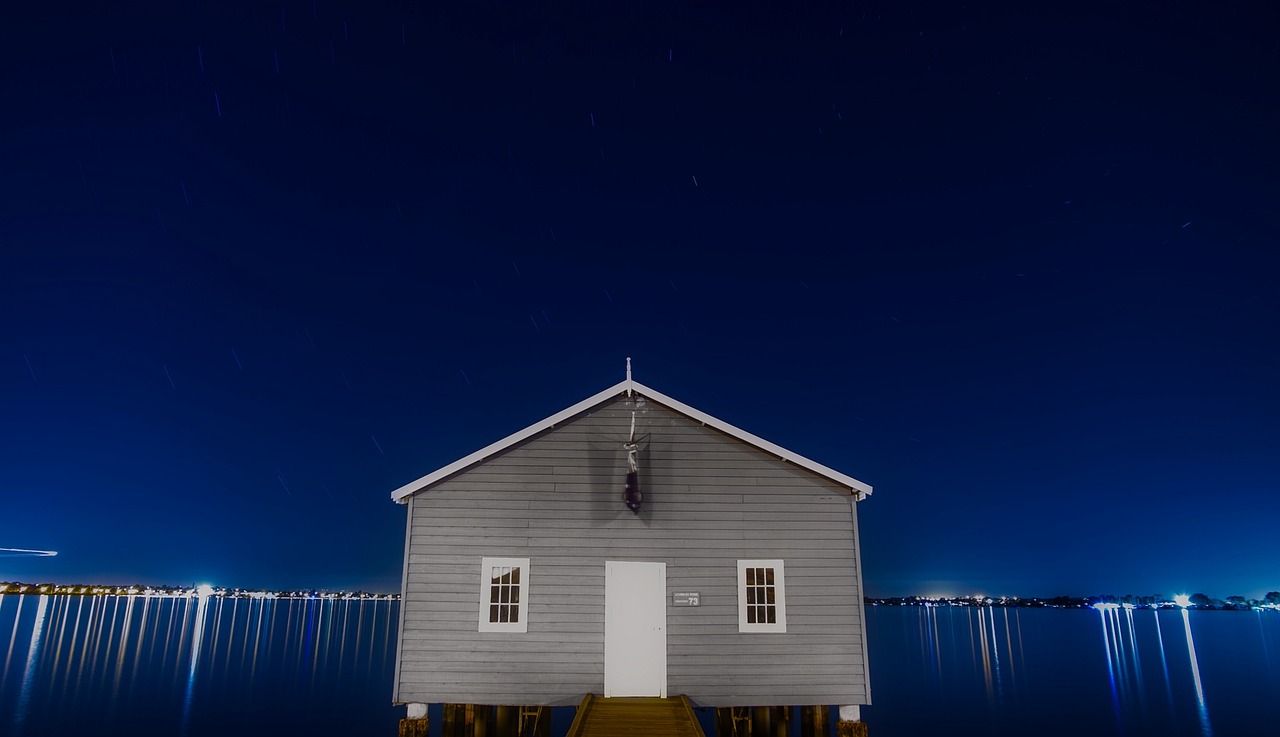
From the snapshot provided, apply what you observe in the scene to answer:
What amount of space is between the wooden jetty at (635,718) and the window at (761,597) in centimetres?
174

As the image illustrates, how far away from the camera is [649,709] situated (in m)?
12.8

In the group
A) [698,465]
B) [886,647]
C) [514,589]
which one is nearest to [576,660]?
[514,589]

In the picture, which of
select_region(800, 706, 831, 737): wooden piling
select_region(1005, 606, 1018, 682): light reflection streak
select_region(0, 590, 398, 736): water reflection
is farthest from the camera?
select_region(1005, 606, 1018, 682): light reflection streak

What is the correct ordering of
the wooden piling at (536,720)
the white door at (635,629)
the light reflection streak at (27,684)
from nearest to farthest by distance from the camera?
1. the white door at (635,629)
2. the wooden piling at (536,720)
3. the light reflection streak at (27,684)

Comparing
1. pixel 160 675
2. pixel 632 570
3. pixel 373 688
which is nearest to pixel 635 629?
pixel 632 570

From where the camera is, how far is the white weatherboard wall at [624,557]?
13797 millimetres

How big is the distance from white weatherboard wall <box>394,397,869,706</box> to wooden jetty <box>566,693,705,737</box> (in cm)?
74

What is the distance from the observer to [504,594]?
14008 millimetres

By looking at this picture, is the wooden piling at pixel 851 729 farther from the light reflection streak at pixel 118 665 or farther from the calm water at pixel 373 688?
the light reflection streak at pixel 118 665

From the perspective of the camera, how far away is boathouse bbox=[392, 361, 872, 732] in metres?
13.8

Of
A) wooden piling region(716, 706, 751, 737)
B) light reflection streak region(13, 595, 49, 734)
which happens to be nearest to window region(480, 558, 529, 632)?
wooden piling region(716, 706, 751, 737)

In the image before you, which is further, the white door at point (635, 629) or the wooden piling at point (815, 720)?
the wooden piling at point (815, 720)

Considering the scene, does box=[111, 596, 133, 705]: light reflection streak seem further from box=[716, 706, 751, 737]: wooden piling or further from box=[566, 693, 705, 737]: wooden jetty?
box=[566, 693, 705, 737]: wooden jetty

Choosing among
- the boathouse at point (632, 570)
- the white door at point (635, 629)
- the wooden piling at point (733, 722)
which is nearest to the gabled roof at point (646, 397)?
the boathouse at point (632, 570)
